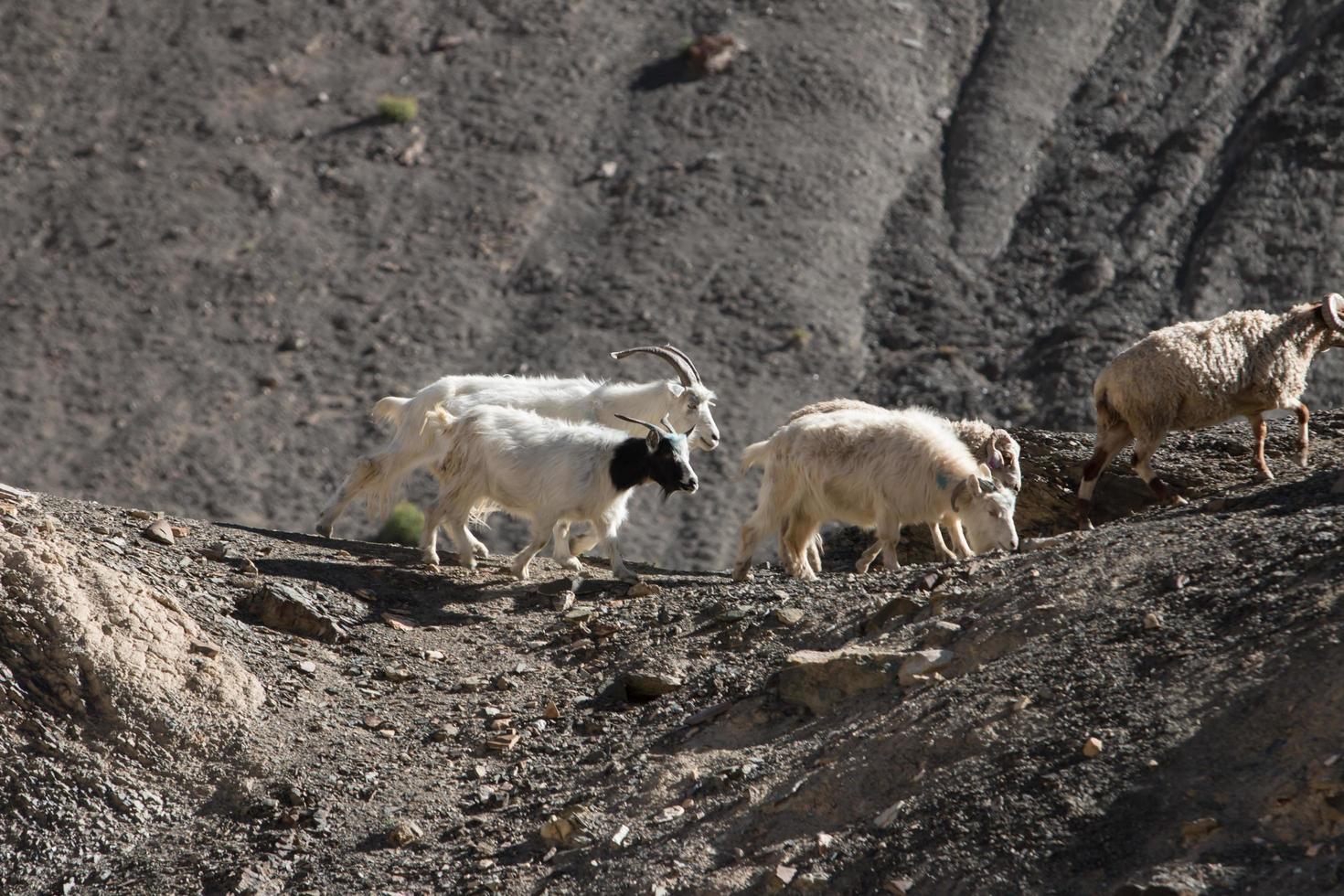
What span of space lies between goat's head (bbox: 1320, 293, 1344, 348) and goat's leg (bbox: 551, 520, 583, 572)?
223 inches

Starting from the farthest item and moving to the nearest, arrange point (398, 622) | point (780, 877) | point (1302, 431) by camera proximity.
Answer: point (1302, 431)
point (398, 622)
point (780, 877)

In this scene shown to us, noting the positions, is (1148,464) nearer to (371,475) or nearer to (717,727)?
(717,727)

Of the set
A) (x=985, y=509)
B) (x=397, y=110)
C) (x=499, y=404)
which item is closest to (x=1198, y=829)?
(x=985, y=509)

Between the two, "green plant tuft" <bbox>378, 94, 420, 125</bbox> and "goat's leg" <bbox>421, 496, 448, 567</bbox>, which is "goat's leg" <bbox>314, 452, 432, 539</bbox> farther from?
Answer: "green plant tuft" <bbox>378, 94, 420, 125</bbox>

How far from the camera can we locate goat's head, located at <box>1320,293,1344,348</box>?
1157 cm

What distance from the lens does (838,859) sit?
6.72m

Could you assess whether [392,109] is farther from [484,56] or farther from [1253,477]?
[1253,477]

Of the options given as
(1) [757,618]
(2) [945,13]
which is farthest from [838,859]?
(2) [945,13]

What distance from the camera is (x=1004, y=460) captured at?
11.3m

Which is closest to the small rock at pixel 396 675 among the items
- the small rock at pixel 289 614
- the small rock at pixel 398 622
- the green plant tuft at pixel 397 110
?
the small rock at pixel 289 614

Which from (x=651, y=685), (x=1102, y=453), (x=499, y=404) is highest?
(x=1102, y=453)

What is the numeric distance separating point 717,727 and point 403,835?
1.68 metres

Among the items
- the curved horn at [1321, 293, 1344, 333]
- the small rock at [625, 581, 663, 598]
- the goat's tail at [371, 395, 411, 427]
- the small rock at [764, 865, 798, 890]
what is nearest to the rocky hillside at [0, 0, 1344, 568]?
the goat's tail at [371, 395, 411, 427]

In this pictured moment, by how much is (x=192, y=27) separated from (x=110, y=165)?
4.71 m
